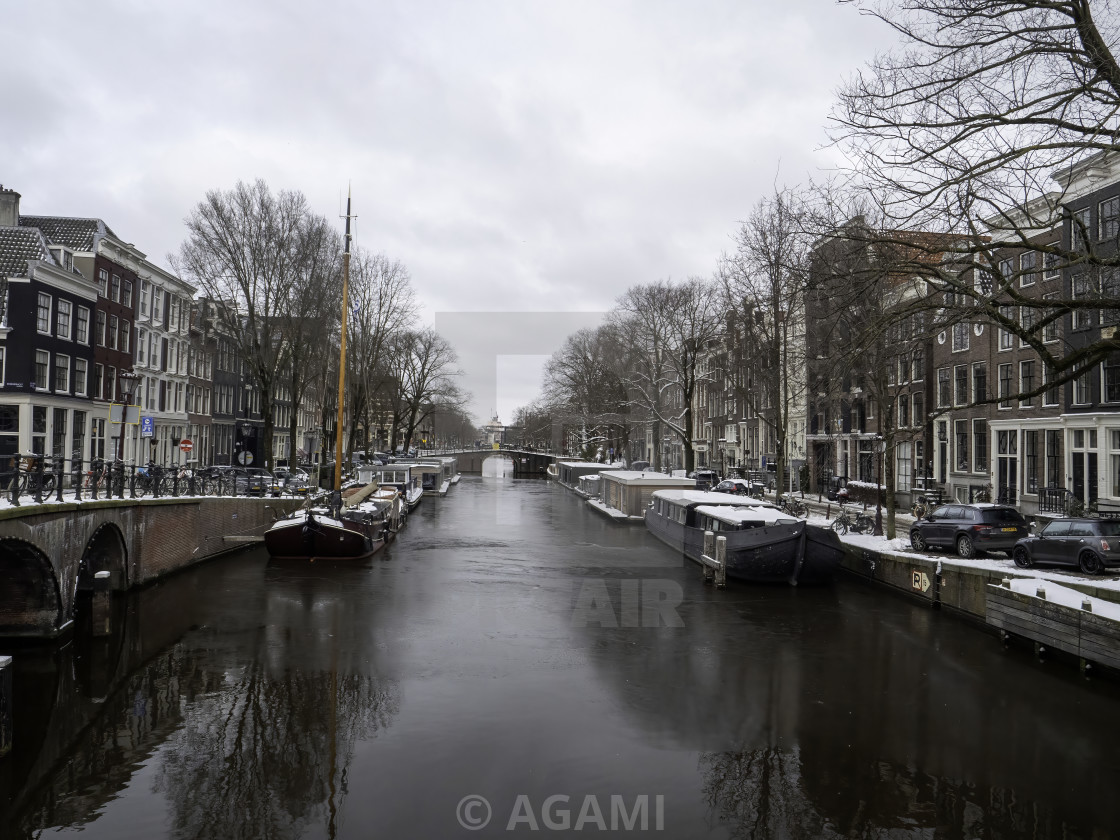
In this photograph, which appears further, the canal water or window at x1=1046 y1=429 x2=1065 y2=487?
window at x1=1046 y1=429 x2=1065 y2=487

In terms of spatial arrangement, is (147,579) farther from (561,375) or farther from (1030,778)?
(561,375)

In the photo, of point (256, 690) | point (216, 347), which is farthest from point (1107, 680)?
point (216, 347)

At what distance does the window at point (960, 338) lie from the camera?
39562 millimetres

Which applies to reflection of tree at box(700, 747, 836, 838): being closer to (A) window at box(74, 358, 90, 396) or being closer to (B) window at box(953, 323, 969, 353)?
(B) window at box(953, 323, 969, 353)

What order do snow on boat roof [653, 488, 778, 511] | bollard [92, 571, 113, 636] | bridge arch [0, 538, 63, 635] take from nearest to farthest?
bridge arch [0, 538, 63, 635], bollard [92, 571, 113, 636], snow on boat roof [653, 488, 778, 511]

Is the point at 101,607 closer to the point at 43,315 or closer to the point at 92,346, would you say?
the point at 43,315

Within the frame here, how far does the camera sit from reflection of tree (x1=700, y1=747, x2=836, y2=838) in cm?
954

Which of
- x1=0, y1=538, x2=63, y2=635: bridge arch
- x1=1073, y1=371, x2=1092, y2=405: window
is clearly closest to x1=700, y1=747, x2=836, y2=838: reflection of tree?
x1=0, y1=538, x2=63, y2=635: bridge arch

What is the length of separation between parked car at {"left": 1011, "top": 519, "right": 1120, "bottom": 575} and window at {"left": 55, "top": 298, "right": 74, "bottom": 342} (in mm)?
41258

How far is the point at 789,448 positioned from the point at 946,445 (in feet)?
69.9

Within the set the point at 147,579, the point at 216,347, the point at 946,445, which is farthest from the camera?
the point at 216,347

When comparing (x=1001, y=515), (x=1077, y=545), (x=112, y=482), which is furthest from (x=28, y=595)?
(x=1001, y=515)

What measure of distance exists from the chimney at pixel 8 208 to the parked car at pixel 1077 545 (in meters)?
45.7

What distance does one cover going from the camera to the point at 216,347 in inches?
2420
